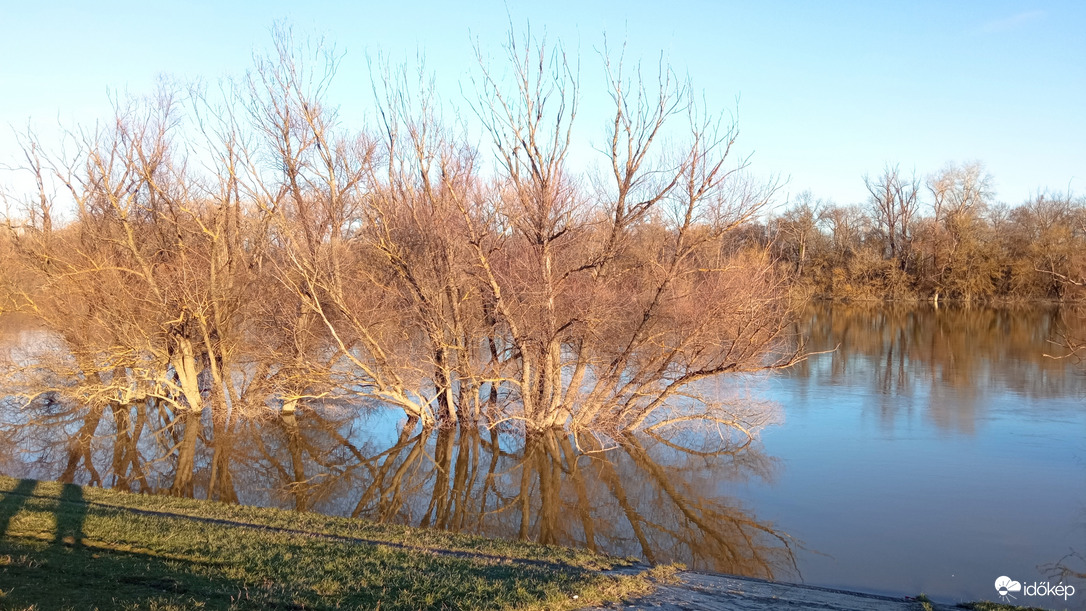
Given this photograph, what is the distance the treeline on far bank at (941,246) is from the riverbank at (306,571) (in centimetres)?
4713

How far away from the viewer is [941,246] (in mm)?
59250

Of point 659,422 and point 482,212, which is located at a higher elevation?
point 482,212

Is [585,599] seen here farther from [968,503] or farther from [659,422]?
[659,422]

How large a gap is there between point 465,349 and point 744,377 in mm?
9268

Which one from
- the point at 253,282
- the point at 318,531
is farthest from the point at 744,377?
the point at 318,531

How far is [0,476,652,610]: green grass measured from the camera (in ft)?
21.2

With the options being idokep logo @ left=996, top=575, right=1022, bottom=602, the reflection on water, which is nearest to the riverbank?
idokep logo @ left=996, top=575, right=1022, bottom=602

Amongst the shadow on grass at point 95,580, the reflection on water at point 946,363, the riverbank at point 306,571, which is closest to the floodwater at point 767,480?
the reflection on water at point 946,363

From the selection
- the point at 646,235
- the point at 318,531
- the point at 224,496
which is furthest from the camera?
the point at 646,235

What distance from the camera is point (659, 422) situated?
1761 centimetres

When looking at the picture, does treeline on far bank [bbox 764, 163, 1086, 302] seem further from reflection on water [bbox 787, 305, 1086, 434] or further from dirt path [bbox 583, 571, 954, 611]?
dirt path [bbox 583, 571, 954, 611]

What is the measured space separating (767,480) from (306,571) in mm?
9244

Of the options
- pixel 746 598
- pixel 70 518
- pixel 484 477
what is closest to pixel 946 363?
pixel 484 477

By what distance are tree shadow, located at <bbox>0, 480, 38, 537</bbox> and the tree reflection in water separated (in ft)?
7.41
